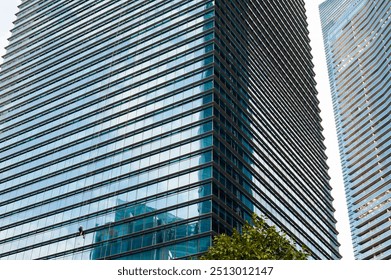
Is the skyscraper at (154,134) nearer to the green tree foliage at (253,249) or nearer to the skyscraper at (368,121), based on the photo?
the green tree foliage at (253,249)

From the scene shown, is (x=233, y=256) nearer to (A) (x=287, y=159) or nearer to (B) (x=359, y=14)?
(A) (x=287, y=159)

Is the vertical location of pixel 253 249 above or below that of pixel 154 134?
below

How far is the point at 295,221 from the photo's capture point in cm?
9106

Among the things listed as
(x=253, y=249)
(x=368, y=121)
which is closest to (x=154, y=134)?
(x=253, y=249)

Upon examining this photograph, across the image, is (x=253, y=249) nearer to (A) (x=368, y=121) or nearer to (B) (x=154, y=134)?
(B) (x=154, y=134)

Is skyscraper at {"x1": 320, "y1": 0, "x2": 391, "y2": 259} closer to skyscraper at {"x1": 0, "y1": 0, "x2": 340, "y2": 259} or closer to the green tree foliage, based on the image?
skyscraper at {"x1": 0, "y1": 0, "x2": 340, "y2": 259}

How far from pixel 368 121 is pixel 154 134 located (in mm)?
103827

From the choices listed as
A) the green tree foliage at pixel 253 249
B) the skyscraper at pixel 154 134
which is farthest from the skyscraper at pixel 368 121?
the green tree foliage at pixel 253 249

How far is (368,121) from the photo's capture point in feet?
527

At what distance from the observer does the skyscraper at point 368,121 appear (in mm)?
143250

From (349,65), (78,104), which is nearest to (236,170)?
(78,104)

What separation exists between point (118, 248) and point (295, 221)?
3623 cm

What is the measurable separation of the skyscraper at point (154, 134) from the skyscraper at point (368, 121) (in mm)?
36372

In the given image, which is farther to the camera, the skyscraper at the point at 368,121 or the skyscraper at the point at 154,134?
the skyscraper at the point at 368,121
